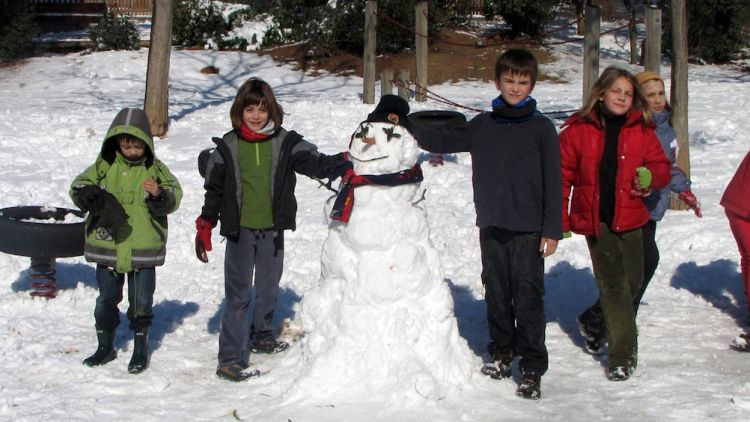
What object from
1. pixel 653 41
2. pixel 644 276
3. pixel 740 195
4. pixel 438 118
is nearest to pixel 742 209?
pixel 740 195

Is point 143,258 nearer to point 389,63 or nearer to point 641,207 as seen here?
point 641,207

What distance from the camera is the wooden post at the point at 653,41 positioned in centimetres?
894

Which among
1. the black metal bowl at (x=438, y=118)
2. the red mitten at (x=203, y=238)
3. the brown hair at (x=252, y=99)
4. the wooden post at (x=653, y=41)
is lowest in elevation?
the red mitten at (x=203, y=238)

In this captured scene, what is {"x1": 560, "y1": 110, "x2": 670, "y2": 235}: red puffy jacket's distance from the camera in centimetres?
499

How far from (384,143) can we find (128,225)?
1659 mm

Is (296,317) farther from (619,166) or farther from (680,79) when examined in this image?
(680,79)

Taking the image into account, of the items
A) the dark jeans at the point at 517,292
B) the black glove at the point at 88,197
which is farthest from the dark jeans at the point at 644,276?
the black glove at the point at 88,197

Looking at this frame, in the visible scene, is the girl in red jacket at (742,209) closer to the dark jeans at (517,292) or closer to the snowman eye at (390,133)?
the dark jeans at (517,292)

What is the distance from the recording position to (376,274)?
183 inches

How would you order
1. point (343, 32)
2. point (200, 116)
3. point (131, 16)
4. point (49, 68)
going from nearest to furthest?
point (200, 116), point (49, 68), point (343, 32), point (131, 16)

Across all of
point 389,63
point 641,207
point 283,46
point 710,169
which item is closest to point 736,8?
point 389,63

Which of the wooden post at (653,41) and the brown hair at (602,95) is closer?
the brown hair at (602,95)

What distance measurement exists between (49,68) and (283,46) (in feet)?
20.2

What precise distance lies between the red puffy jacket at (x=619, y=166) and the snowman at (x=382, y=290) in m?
0.94
